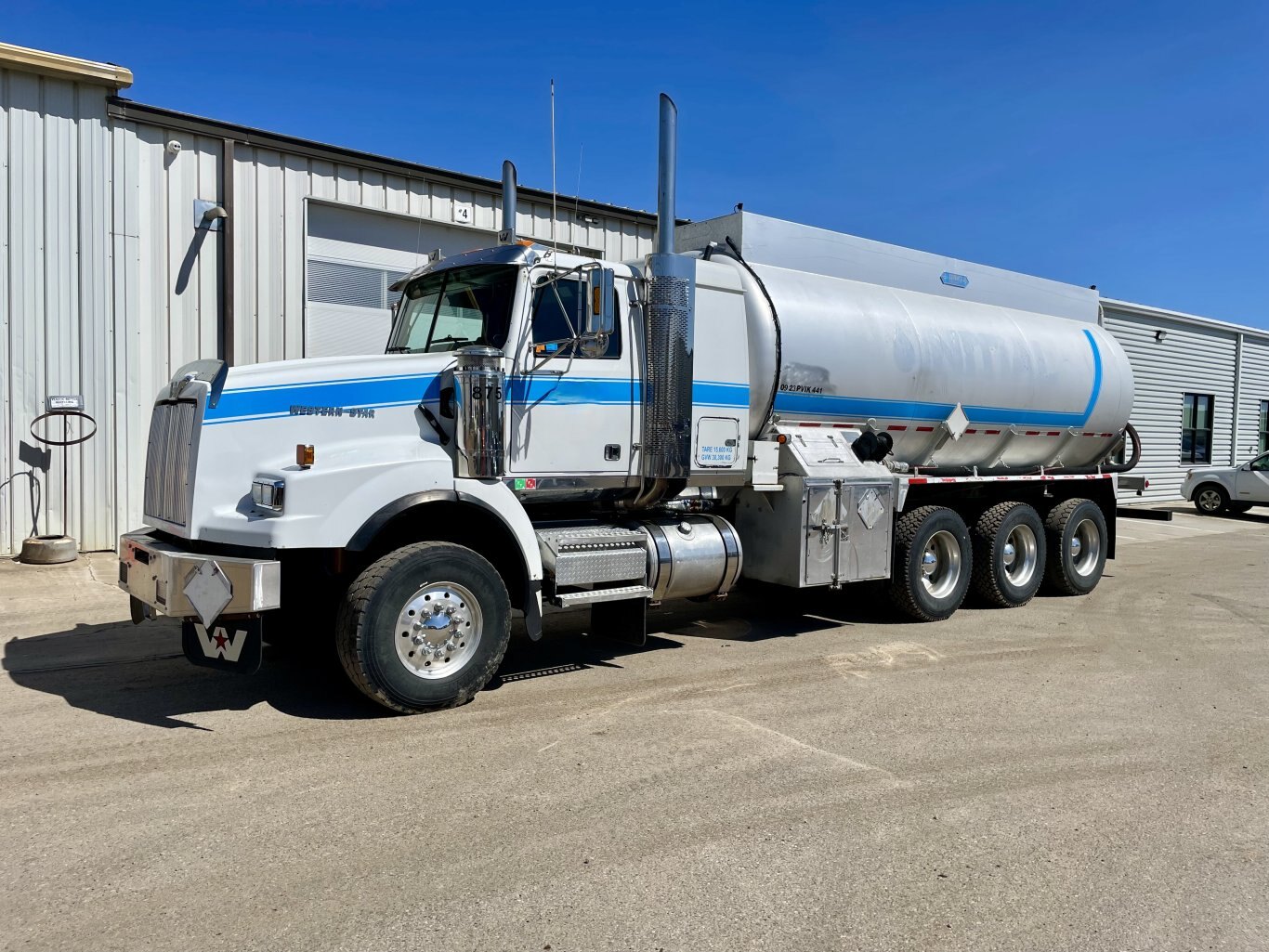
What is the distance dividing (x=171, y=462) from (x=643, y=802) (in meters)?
3.51

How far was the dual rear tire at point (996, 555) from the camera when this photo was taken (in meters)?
8.68

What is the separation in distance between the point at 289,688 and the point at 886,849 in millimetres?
3900

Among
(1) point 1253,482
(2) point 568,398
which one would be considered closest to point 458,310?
(2) point 568,398

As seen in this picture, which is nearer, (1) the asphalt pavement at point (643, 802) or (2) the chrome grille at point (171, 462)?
(1) the asphalt pavement at point (643, 802)

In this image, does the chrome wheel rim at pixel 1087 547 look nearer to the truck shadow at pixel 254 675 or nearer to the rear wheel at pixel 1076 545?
the rear wheel at pixel 1076 545

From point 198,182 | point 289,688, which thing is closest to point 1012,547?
point 289,688

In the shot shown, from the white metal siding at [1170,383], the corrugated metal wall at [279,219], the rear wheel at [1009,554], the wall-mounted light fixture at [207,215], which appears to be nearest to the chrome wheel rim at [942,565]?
the rear wheel at [1009,554]

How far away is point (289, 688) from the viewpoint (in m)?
5.96

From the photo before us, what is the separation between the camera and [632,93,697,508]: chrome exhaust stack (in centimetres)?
679

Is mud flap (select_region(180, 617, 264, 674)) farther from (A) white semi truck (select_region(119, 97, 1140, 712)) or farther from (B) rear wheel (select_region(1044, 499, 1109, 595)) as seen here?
(B) rear wheel (select_region(1044, 499, 1109, 595))

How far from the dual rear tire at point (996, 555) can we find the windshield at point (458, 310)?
446cm

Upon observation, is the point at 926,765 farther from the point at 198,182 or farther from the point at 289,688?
the point at 198,182

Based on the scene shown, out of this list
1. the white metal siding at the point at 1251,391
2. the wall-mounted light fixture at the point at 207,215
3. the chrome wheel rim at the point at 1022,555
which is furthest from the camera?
the white metal siding at the point at 1251,391

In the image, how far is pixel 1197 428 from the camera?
83.4ft
